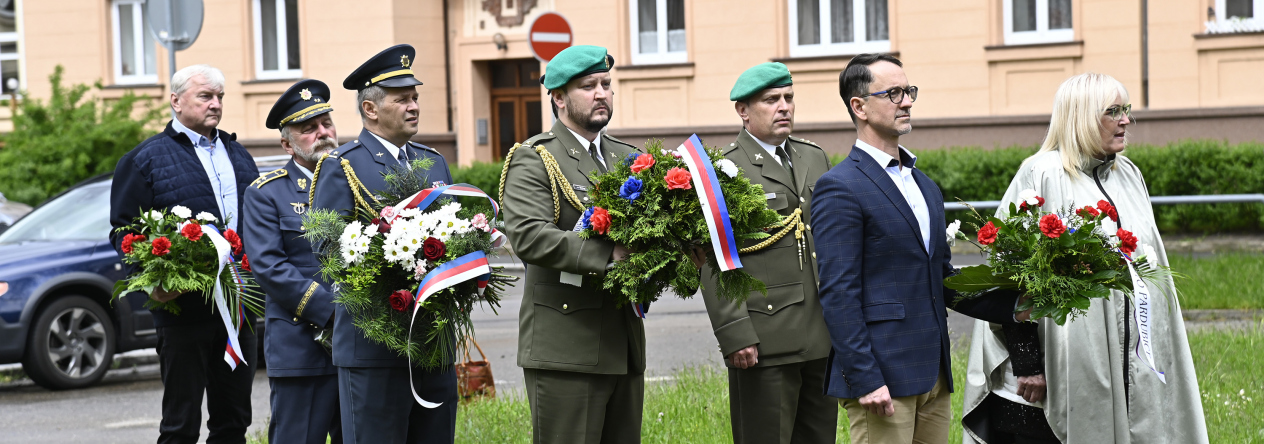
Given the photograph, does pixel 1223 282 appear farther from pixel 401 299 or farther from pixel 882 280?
pixel 401 299

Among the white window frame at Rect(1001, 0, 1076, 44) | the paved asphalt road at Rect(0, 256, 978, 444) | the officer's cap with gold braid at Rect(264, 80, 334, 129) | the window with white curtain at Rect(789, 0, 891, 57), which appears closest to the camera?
the officer's cap with gold braid at Rect(264, 80, 334, 129)

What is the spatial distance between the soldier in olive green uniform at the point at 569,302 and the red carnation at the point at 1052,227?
1387 mm

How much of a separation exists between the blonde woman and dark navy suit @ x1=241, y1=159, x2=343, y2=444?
257 cm

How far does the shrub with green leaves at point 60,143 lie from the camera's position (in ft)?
60.4

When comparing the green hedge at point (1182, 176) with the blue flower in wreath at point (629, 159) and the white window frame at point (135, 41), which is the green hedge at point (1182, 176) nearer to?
the blue flower in wreath at point (629, 159)

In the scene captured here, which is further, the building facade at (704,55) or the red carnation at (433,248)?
the building facade at (704,55)

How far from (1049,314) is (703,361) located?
18.2ft

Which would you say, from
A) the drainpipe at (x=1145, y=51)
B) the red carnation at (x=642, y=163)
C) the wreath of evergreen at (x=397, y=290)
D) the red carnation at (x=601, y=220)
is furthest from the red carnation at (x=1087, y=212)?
the drainpipe at (x=1145, y=51)

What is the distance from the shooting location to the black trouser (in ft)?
19.1

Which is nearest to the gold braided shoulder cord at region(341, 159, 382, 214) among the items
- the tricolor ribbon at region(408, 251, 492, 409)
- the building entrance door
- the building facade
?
the tricolor ribbon at region(408, 251, 492, 409)

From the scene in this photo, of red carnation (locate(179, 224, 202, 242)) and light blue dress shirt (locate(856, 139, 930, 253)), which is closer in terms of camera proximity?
light blue dress shirt (locate(856, 139, 930, 253))

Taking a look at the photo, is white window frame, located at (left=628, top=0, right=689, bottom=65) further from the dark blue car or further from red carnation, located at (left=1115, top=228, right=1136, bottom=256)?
red carnation, located at (left=1115, top=228, right=1136, bottom=256)

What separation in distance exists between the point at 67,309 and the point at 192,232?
4574 mm

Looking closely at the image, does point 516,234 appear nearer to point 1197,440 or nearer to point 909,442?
point 909,442
